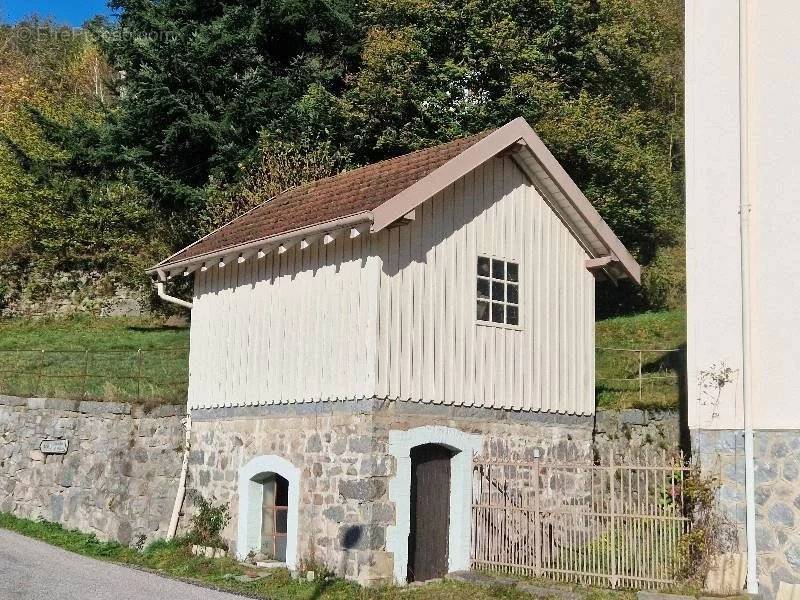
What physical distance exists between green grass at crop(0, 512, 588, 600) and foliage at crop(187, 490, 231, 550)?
26 cm

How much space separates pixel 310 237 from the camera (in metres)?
14.9

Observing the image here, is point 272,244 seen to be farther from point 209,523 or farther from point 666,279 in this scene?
point 666,279

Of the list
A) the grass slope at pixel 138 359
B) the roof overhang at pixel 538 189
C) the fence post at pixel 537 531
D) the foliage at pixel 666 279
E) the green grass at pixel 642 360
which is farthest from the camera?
the foliage at pixel 666 279

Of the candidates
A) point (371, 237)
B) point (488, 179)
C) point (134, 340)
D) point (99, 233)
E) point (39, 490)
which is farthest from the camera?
point (99, 233)

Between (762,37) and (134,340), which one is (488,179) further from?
(134,340)

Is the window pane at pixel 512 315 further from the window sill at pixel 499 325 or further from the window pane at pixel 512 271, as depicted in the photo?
the window pane at pixel 512 271

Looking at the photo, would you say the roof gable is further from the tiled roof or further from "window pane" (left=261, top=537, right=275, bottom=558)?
"window pane" (left=261, top=537, right=275, bottom=558)

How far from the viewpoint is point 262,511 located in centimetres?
1609

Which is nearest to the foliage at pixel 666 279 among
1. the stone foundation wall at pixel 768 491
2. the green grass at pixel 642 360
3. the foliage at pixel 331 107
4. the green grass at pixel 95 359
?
the foliage at pixel 331 107

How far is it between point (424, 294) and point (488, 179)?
2.33 m

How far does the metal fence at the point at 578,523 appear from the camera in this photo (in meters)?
12.6

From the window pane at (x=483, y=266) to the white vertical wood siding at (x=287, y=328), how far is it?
2.09m

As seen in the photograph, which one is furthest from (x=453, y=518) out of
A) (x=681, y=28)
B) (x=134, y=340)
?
(x=681, y=28)

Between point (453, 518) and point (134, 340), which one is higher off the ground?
point (134, 340)
